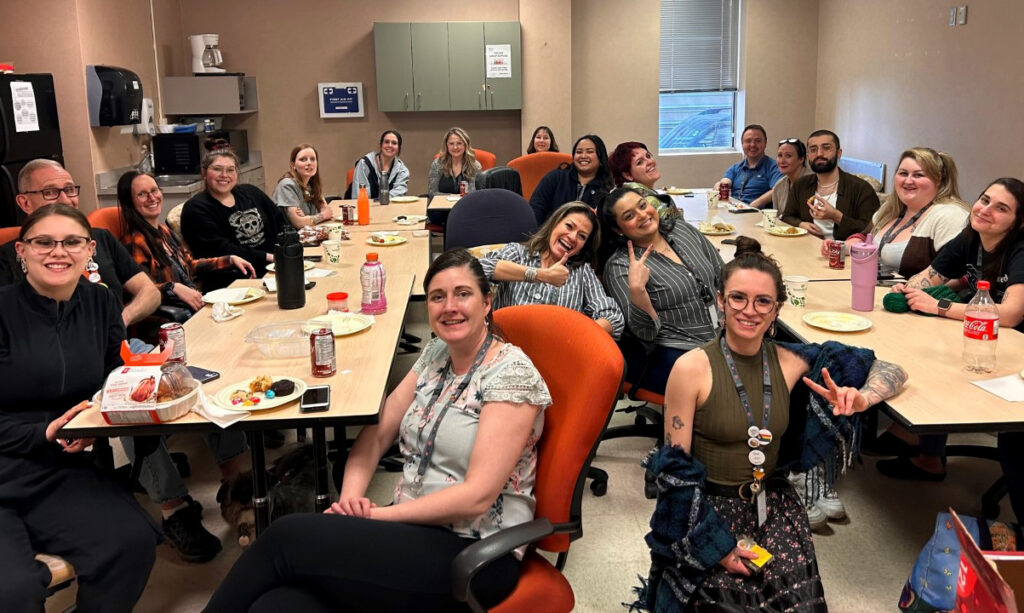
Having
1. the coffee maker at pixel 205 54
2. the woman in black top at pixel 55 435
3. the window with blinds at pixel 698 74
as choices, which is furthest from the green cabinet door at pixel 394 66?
the woman in black top at pixel 55 435

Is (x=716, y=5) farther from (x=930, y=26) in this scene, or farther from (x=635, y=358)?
(x=635, y=358)

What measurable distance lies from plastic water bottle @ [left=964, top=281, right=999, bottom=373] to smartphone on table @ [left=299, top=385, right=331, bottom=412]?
5.79 ft

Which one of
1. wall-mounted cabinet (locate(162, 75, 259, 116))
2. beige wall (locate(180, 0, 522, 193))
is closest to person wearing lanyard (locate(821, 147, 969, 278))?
beige wall (locate(180, 0, 522, 193))

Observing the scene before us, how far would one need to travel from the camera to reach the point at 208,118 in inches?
315

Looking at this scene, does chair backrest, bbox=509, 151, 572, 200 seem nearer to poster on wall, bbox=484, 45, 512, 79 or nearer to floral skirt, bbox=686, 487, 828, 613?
poster on wall, bbox=484, 45, 512, 79

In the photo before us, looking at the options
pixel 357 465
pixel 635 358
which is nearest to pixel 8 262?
pixel 357 465

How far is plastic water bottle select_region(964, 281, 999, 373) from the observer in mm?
2350

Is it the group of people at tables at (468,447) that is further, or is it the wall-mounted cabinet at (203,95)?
the wall-mounted cabinet at (203,95)

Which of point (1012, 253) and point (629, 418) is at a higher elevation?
point (1012, 253)

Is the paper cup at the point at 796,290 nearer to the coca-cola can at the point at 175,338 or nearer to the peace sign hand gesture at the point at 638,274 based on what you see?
the peace sign hand gesture at the point at 638,274

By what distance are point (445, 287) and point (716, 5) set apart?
7.43 metres

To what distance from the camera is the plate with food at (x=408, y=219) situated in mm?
5258

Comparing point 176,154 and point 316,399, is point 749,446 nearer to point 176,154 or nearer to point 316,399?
point 316,399

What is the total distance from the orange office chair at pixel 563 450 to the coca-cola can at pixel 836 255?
79.9 inches
